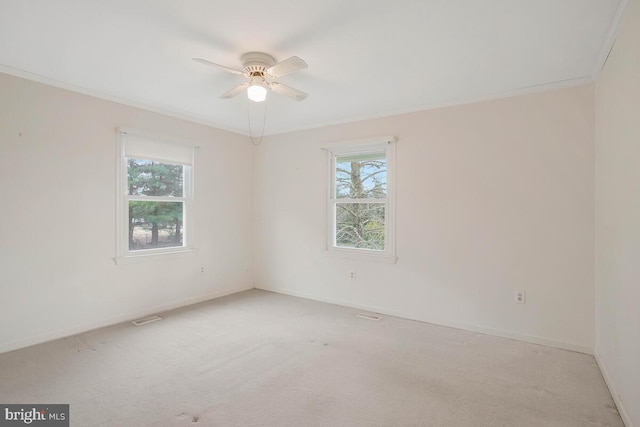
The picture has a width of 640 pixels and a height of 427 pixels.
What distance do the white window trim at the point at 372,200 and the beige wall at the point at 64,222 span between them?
194cm

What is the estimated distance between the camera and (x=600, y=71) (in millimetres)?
2627

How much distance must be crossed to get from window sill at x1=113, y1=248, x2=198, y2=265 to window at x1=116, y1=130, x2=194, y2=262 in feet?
0.04

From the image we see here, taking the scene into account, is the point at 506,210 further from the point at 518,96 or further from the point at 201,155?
the point at 201,155

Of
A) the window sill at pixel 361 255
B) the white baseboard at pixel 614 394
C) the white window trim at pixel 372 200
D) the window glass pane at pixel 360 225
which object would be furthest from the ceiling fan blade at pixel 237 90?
the white baseboard at pixel 614 394

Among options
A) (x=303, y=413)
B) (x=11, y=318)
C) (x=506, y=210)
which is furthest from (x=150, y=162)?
(x=506, y=210)

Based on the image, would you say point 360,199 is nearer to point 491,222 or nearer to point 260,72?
point 491,222

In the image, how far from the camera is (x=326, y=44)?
234 centimetres

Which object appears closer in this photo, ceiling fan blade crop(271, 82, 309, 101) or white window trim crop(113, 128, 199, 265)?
Answer: ceiling fan blade crop(271, 82, 309, 101)

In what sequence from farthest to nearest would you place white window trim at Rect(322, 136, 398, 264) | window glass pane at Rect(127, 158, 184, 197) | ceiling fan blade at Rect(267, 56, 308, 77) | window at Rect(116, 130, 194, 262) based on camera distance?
1. white window trim at Rect(322, 136, 398, 264)
2. window glass pane at Rect(127, 158, 184, 197)
3. window at Rect(116, 130, 194, 262)
4. ceiling fan blade at Rect(267, 56, 308, 77)

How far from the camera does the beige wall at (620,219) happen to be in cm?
178

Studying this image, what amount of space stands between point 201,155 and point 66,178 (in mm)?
1581

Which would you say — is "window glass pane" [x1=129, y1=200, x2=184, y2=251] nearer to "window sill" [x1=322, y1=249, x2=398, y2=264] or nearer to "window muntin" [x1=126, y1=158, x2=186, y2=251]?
"window muntin" [x1=126, y1=158, x2=186, y2=251]

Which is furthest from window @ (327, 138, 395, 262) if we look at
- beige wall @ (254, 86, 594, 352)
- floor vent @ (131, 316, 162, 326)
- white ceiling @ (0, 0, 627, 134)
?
floor vent @ (131, 316, 162, 326)

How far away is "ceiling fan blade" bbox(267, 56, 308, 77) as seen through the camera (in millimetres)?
2207
